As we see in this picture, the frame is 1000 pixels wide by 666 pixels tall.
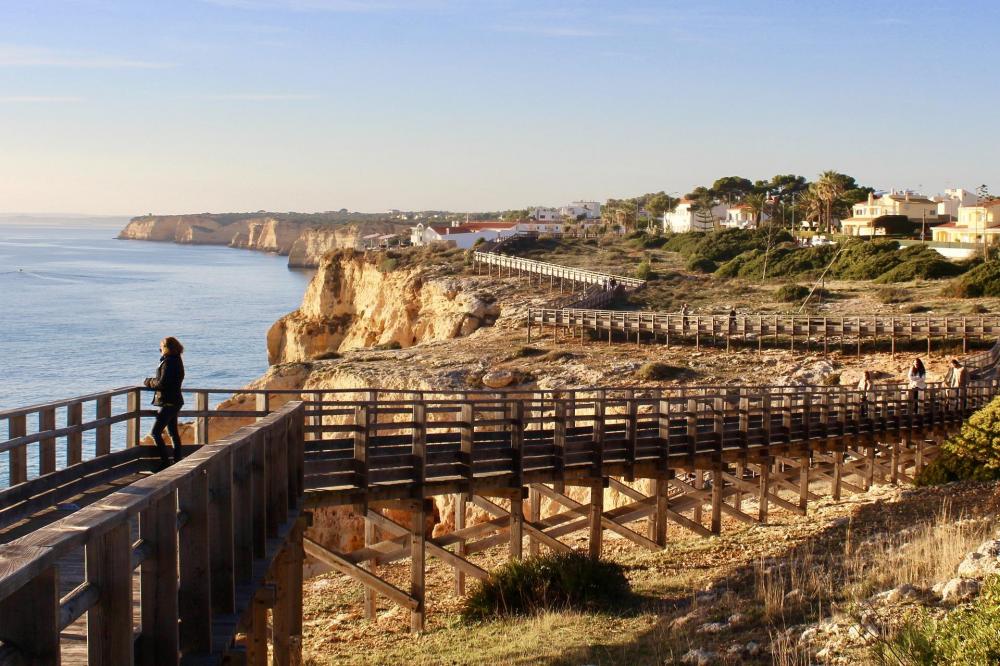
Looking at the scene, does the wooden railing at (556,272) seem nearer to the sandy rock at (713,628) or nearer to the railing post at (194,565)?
the sandy rock at (713,628)

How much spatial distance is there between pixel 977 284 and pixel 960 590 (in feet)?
166

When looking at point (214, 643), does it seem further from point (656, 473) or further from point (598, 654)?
point (656, 473)

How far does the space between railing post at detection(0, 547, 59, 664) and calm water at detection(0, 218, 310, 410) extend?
60.3 metres

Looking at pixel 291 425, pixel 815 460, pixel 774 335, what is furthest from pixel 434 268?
pixel 291 425

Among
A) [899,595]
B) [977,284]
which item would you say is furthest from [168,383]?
[977,284]

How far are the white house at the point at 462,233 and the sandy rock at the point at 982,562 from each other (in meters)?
104

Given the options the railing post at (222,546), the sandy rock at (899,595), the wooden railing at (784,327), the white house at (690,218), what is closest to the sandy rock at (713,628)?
the sandy rock at (899,595)

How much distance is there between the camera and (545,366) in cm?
4331

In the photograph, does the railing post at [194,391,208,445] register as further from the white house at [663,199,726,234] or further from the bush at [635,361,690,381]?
the white house at [663,199,726,234]

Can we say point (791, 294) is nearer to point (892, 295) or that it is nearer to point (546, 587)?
point (892, 295)

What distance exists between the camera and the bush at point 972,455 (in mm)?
21078

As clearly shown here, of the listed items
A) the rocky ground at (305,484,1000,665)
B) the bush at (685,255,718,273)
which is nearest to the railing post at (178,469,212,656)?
the rocky ground at (305,484,1000,665)

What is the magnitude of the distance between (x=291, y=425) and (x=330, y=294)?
7512 cm

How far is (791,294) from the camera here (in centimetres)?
5984
